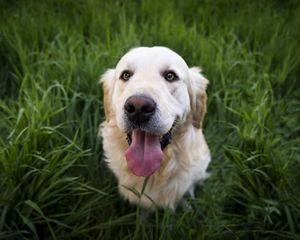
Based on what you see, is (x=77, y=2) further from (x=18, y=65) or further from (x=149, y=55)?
(x=149, y=55)

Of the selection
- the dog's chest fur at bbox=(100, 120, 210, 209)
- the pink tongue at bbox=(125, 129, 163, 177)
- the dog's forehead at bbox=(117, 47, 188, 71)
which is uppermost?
the dog's forehead at bbox=(117, 47, 188, 71)

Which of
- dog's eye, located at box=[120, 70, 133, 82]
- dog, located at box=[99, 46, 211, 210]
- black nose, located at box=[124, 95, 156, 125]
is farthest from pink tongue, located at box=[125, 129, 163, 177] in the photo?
dog's eye, located at box=[120, 70, 133, 82]

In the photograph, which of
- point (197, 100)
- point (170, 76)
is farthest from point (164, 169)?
point (170, 76)

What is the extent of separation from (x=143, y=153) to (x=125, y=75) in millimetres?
511

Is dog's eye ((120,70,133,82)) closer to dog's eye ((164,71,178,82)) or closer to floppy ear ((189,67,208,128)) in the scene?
dog's eye ((164,71,178,82))

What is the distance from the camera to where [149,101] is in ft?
7.30

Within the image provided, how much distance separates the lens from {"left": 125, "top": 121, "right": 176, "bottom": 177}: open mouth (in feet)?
8.14

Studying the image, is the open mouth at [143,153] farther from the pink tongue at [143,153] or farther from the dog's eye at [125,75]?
the dog's eye at [125,75]

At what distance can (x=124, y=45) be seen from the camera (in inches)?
148

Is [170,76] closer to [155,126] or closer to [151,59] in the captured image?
[151,59]

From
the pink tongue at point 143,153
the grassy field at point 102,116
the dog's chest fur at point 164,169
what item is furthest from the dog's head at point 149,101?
the grassy field at point 102,116

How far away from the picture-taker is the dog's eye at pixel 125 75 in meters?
2.60

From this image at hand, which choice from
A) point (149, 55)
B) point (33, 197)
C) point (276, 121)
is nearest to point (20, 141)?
A: point (33, 197)

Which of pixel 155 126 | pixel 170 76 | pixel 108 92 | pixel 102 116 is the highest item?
pixel 170 76
